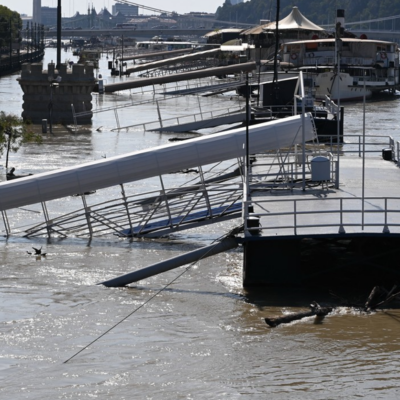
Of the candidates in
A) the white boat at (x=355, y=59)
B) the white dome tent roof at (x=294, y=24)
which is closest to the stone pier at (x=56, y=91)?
the white boat at (x=355, y=59)

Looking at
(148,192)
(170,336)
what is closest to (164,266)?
(170,336)

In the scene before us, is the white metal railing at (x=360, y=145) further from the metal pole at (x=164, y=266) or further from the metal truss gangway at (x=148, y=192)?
the metal pole at (x=164, y=266)

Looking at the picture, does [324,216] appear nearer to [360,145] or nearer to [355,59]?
[360,145]

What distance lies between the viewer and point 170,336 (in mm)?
17188

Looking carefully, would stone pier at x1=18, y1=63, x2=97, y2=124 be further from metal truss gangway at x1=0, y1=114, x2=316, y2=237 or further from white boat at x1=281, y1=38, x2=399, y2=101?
metal truss gangway at x1=0, y1=114, x2=316, y2=237

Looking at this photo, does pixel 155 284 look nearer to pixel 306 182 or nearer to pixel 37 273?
pixel 37 273

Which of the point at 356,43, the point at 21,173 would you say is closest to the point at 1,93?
the point at 356,43

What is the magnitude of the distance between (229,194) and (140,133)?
28348mm

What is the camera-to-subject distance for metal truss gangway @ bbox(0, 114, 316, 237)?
24.7m

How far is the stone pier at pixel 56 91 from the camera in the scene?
188 feet

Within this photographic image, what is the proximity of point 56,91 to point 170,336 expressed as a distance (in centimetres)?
4197

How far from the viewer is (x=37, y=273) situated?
71.1 ft

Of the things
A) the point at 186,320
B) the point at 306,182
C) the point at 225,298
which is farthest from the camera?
the point at 306,182

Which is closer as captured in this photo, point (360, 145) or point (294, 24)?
point (360, 145)
